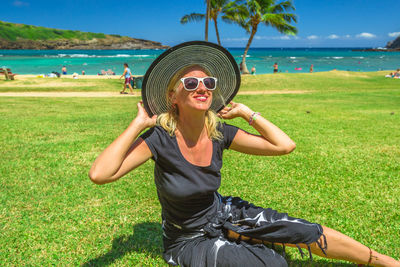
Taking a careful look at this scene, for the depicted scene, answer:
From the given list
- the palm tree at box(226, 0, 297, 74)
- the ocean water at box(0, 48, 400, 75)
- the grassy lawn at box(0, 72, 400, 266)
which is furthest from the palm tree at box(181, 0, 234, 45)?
the grassy lawn at box(0, 72, 400, 266)

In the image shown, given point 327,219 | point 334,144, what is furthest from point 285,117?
point 327,219

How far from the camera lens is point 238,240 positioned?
2.89 meters

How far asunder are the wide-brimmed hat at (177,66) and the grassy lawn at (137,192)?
1685mm

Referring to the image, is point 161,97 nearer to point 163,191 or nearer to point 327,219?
point 163,191

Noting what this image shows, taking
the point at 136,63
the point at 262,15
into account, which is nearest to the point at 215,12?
the point at 262,15

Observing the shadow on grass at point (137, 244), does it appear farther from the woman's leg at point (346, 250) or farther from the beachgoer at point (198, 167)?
the woman's leg at point (346, 250)

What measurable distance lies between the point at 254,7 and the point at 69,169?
101ft

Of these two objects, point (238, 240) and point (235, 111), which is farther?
point (235, 111)

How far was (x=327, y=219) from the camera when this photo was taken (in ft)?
14.1

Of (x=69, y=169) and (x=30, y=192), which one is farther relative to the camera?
(x=69, y=169)

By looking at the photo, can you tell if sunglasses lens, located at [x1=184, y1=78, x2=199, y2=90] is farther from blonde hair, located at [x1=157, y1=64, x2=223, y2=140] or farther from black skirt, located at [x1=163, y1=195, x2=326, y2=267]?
black skirt, located at [x1=163, y1=195, x2=326, y2=267]

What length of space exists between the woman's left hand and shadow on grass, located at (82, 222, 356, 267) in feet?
5.25

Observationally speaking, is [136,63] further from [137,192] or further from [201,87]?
[201,87]

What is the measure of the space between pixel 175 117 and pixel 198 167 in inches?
21.6
